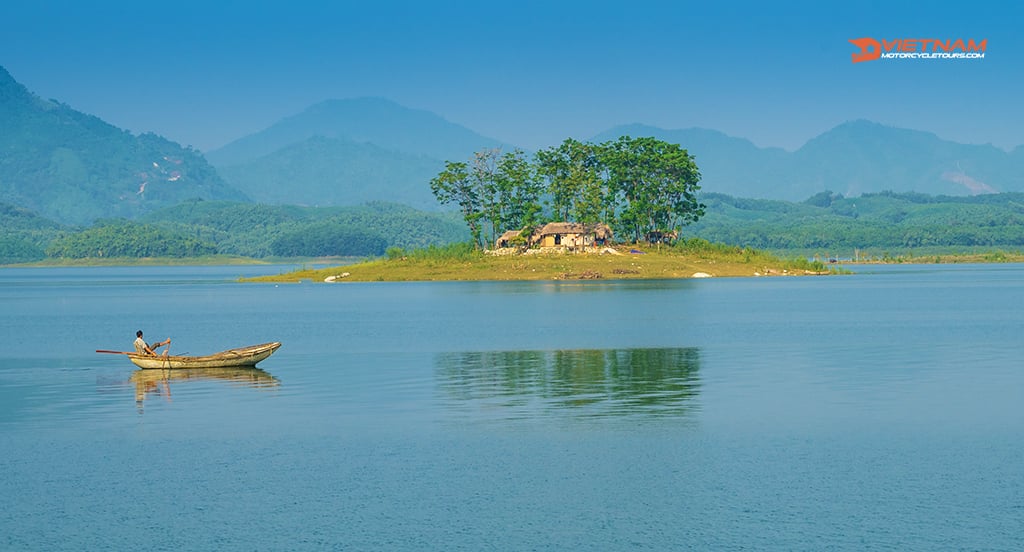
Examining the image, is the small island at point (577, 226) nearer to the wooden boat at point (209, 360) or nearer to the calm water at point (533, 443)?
the calm water at point (533, 443)

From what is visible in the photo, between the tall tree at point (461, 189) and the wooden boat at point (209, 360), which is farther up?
the tall tree at point (461, 189)

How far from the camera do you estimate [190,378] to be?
5528 cm

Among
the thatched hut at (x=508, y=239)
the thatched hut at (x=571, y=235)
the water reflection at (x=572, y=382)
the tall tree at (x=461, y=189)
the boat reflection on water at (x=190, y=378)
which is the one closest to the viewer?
the water reflection at (x=572, y=382)

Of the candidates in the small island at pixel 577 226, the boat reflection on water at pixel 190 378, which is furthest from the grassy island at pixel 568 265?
the boat reflection on water at pixel 190 378

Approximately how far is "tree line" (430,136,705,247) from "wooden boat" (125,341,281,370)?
374 feet

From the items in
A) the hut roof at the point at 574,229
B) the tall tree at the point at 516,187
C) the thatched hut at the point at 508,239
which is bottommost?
the thatched hut at the point at 508,239

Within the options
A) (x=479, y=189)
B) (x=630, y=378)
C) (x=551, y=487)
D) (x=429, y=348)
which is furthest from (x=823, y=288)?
(x=551, y=487)

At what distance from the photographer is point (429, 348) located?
67.8 meters

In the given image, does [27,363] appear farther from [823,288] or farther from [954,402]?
[823,288]

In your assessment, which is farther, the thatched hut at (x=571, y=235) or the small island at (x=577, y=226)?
the thatched hut at (x=571, y=235)

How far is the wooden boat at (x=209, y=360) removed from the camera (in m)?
57.3

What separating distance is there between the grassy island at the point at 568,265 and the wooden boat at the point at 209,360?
10084cm

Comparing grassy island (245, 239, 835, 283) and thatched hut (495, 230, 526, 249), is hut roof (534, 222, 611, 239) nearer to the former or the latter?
grassy island (245, 239, 835, 283)

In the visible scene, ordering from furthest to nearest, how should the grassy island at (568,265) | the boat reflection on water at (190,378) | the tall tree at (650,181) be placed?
the tall tree at (650,181) < the grassy island at (568,265) < the boat reflection on water at (190,378)
